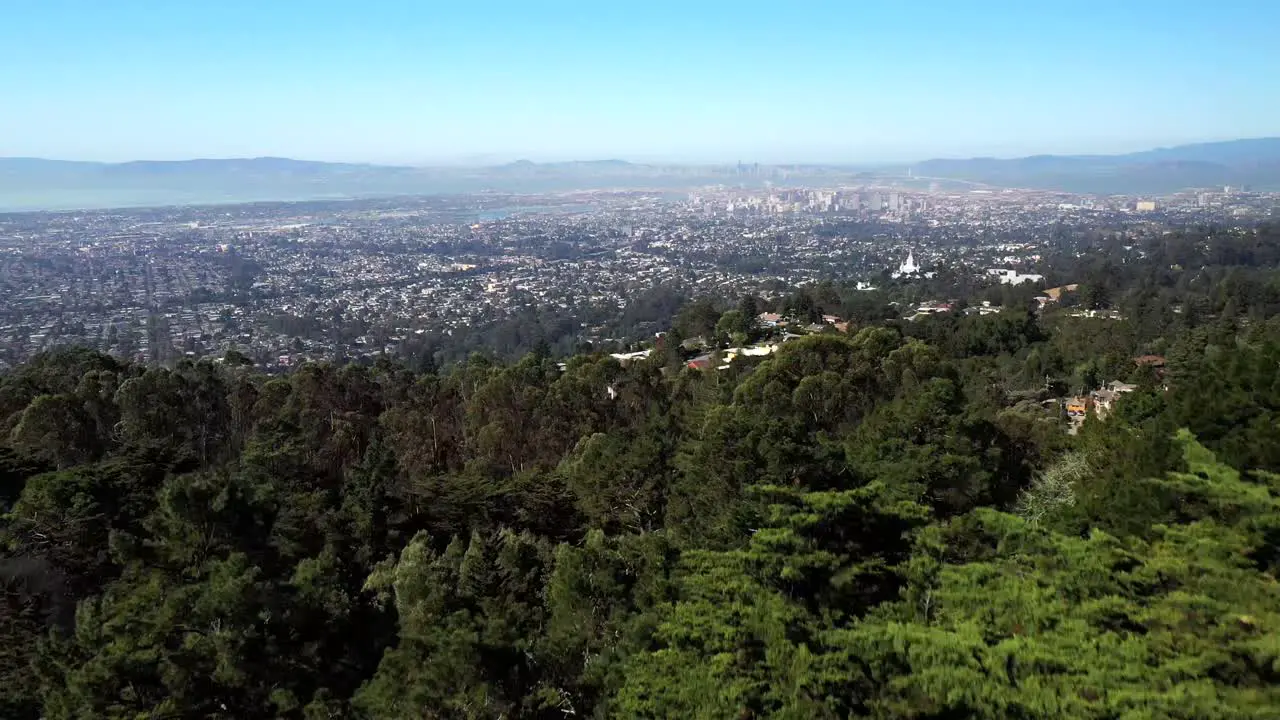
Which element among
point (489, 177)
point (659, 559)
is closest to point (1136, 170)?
point (489, 177)

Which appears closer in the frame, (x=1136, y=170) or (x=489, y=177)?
(x=1136, y=170)

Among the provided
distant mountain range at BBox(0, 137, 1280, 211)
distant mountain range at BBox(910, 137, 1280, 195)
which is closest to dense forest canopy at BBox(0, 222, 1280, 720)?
distant mountain range at BBox(0, 137, 1280, 211)

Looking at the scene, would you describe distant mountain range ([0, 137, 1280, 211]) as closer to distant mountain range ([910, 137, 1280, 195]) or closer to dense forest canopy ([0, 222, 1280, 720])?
distant mountain range ([910, 137, 1280, 195])

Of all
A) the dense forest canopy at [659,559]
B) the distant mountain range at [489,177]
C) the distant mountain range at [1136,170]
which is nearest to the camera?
the dense forest canopy at [659,559]

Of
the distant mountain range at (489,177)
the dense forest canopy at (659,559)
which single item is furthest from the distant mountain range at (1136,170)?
the dense forest canopy at (659,559)

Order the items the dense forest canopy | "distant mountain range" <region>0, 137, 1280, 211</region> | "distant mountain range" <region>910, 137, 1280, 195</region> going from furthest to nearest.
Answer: "distant mountain range" <region>910, 137, 1280, 195</region> → "distant mountain range" <region>0, 137, 1280, 211</region> → the dense forest canopy

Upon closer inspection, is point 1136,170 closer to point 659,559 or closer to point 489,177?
point 489,177

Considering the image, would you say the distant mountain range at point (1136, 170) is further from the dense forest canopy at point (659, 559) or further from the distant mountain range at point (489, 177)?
the dense forest canopy at point (659, 559)
